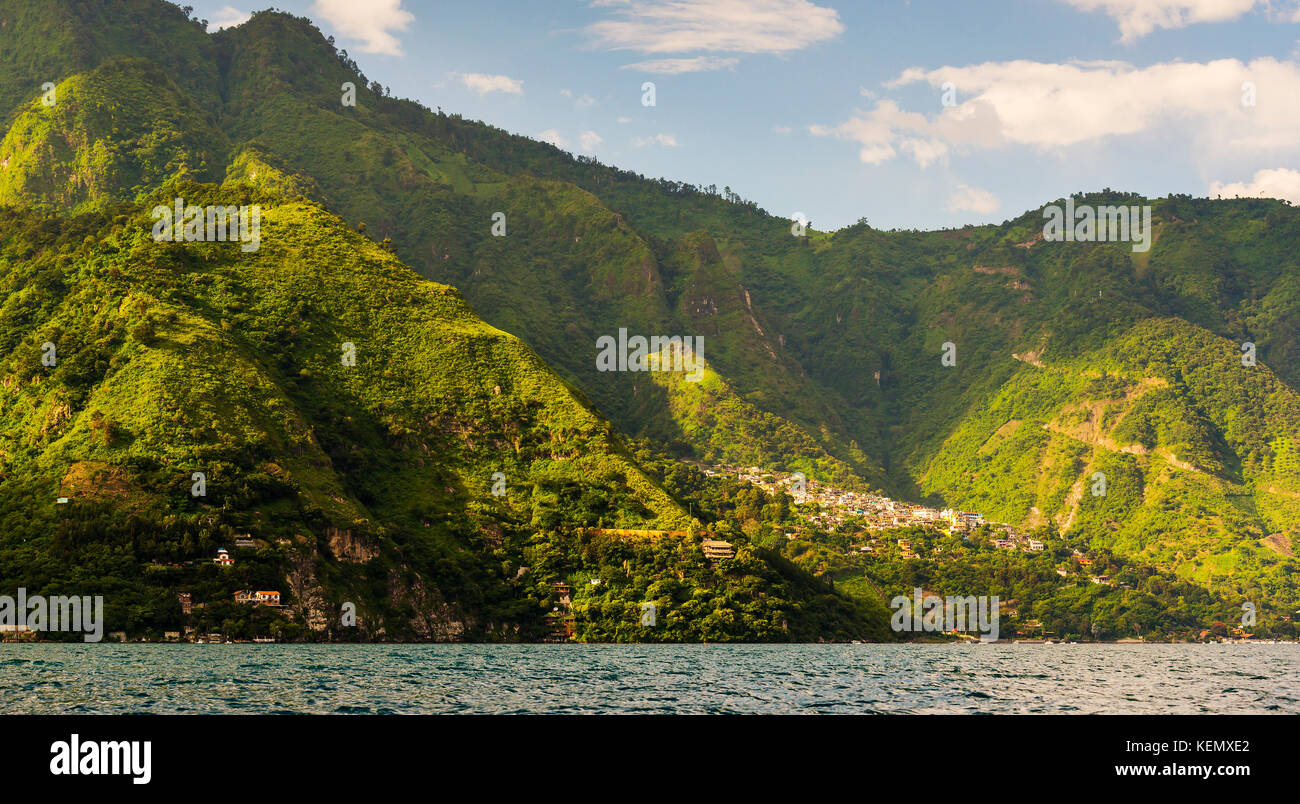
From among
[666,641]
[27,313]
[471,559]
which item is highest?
[27,313]

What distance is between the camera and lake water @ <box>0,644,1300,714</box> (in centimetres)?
5347

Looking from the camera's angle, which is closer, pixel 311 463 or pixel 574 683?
pixel 574 683

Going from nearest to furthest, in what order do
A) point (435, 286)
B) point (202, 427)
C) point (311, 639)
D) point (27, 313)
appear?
point (311, 639)
point (202, 427)
point (27, 313)
point (435, 286)

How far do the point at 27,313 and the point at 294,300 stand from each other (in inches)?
1485

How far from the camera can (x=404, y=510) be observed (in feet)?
465

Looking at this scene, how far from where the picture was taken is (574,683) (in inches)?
2739

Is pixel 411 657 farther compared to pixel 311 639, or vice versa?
pixel 311 639

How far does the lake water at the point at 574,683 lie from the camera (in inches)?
2105

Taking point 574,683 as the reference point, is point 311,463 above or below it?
above

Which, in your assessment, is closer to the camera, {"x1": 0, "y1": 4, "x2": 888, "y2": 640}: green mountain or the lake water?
the lake water
